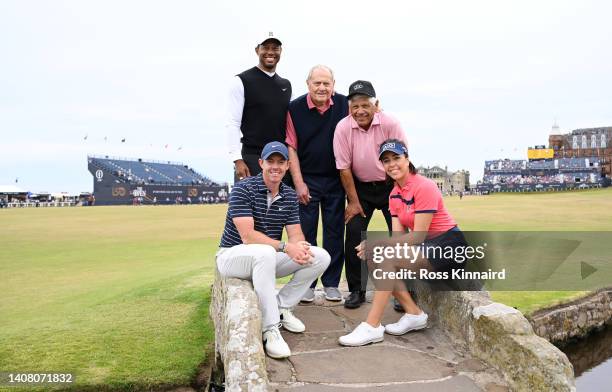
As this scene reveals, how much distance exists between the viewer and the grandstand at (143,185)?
2955 inches

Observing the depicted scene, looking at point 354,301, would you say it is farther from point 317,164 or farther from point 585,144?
point 585,144

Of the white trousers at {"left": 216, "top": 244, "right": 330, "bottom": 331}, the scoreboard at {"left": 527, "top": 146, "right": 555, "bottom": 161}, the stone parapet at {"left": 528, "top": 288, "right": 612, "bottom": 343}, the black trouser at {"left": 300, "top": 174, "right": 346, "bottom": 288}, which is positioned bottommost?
the stone parapet at {"left": 528, "top": 288, "right": 612, "bottom": 343}

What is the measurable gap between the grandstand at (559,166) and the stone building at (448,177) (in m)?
33.0

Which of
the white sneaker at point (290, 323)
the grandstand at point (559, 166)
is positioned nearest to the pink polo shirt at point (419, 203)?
the white sneaker at point (290, 323)

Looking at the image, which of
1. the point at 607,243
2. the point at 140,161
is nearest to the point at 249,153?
the point at 607,243

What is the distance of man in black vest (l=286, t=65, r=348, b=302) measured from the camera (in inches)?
217

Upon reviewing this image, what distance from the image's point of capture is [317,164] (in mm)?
5574

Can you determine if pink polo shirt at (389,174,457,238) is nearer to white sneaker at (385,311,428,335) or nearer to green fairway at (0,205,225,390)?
white sneaker at (385,311,428,335)

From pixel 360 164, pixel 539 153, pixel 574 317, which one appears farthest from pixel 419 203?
pixel 539 153

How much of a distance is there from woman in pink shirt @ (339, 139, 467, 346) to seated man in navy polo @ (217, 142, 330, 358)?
62cm

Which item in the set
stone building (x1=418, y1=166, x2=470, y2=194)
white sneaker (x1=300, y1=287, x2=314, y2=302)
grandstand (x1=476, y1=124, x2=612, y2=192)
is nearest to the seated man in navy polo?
white sneaker (x1=300, y1=287, x2=314, y2=302)

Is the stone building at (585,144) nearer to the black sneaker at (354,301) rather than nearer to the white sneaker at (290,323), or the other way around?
the black sneaker at (354,301)

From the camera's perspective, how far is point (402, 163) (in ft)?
14.8

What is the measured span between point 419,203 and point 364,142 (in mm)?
1086
